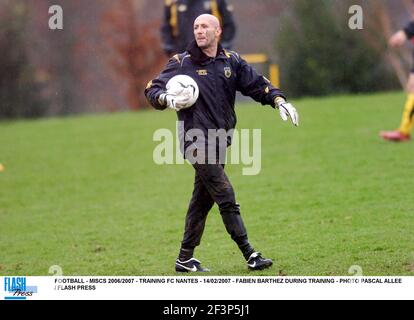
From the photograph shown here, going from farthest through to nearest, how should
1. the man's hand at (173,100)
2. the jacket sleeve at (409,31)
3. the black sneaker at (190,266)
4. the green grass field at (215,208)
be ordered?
1. the jacket sleeve at (409,31)
2. the green grass field at (215,208)
3. the black sneaker at (190,266)
4. the man's hand at (173,100)

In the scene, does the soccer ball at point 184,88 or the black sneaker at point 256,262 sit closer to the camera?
the soccer ball at point 184,88

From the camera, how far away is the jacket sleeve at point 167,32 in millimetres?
14633

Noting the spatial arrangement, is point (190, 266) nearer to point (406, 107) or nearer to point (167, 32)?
point (406, 107)

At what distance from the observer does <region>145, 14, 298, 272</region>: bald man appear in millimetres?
8297

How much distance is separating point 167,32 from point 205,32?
661 cm

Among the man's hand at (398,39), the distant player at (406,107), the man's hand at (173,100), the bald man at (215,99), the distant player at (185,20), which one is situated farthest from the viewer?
the distant player at (185,20)

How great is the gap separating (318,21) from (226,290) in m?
16.4

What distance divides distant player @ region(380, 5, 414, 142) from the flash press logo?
6.89m

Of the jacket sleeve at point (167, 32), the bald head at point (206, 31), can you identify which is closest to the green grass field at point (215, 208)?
the jacket sleeve at point (167, 32)

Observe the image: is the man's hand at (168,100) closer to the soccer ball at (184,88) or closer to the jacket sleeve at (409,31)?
the soccer ball at (184,88)

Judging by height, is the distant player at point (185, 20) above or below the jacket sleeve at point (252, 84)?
above

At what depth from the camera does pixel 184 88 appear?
319 inches

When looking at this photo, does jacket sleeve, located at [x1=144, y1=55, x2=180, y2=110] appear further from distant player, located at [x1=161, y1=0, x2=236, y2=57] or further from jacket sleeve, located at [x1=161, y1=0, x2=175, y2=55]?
jacket sleeve, located at [x1=161, y1=0, x2=175, y2=55]

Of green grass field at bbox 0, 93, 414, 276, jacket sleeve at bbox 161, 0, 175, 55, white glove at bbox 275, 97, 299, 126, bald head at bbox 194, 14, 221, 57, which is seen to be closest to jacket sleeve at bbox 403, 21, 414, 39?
green grass field at bbox 0, 93, 414, 276
